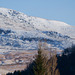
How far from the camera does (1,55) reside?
145 meters

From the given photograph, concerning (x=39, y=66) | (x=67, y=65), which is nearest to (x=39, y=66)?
(x=39, y=66)

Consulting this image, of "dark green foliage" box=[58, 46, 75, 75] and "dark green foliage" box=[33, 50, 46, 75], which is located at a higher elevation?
"dark green foliage" box=[33, 50, 46, 75]

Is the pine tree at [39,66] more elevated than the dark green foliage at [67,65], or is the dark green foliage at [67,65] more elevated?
the pine tree at [39,66]

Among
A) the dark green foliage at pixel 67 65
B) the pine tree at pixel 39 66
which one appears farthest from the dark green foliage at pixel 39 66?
the dark green foliage at pixel 67 65

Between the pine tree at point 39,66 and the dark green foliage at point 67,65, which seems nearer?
the pine tree at point 39,66

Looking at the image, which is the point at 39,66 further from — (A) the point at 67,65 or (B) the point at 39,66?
(A) the point at 67,65

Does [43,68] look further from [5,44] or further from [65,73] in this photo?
[5,44]

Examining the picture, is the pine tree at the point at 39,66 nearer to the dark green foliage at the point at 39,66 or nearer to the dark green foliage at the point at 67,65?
the dark green foliage at the point at 39,66

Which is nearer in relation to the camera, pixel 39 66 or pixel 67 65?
pixel 39 66

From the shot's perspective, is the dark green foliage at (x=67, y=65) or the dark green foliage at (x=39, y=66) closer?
the dark green foliage at (x=39, y=66)

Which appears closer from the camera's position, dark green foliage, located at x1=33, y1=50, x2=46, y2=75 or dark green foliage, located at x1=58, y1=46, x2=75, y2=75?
dark green foliage, located at x1=33, y1=50, x2=46, y2=75

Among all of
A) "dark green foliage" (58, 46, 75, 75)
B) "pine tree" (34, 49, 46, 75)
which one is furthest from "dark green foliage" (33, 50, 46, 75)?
"dark green foliage" (58, 46, 75, 75)

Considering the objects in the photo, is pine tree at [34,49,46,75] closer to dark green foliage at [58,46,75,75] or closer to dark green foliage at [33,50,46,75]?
dark green foliage at [33,50,46,75]

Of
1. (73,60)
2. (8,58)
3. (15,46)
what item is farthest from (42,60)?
(15,46)
